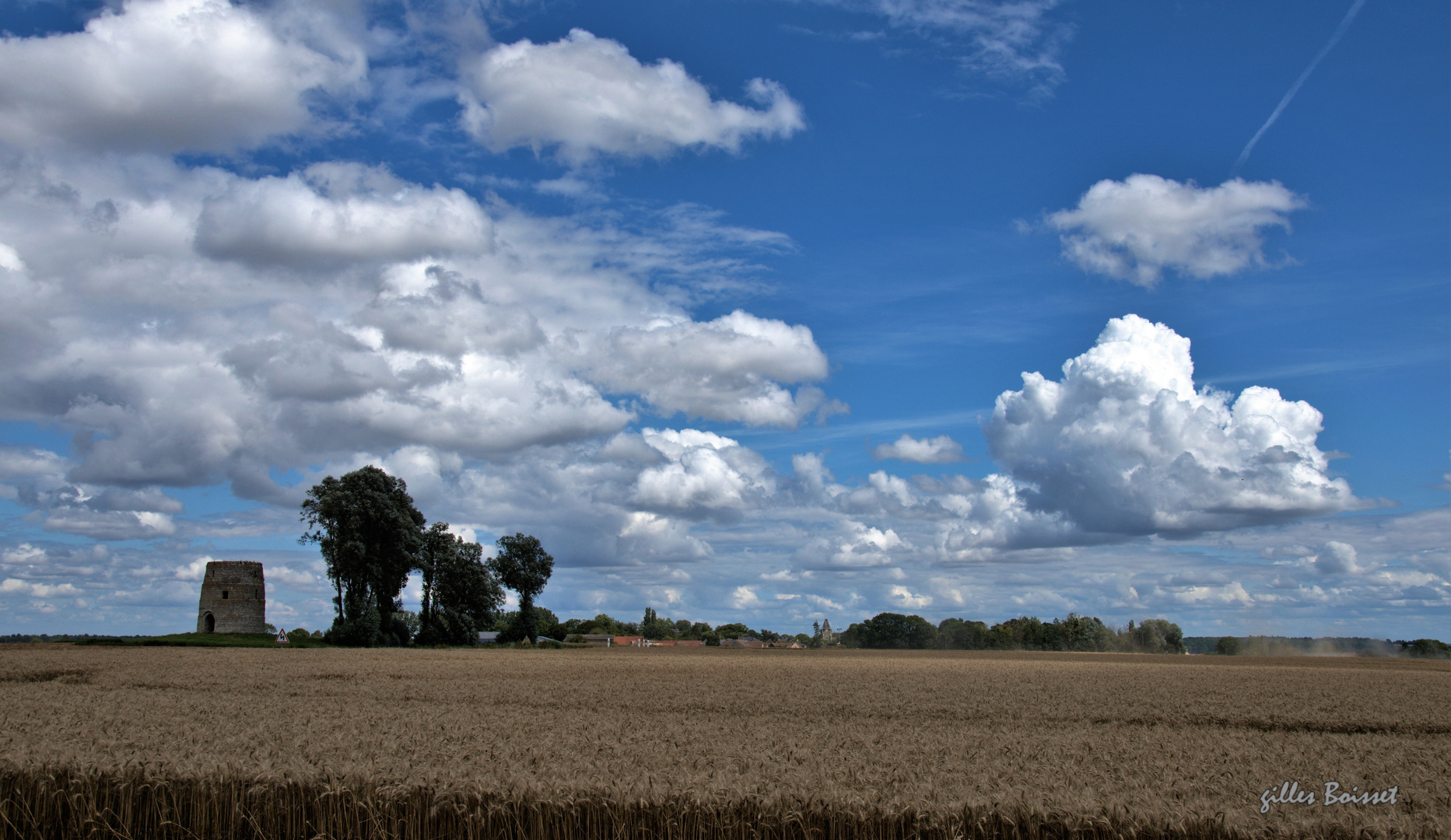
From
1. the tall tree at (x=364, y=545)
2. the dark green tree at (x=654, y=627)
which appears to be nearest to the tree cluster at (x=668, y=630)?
the dark green tree at (x=654, y=627)

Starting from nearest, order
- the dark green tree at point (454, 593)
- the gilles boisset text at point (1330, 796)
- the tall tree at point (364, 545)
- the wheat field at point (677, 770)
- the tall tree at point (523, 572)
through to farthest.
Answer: the wheat field at point (677, 770) → the gilles boisset text at point (1330, 796) → the tall tree at point (364, 545) → the dark green tree at point (454, 593) → the tall tree at point (523, 572)

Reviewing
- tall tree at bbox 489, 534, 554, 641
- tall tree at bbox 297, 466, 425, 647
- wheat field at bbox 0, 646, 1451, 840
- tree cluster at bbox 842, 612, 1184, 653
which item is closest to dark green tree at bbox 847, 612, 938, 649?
tree cluster at bbox 842, 612, 1184, 653

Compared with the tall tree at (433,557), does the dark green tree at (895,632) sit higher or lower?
lower

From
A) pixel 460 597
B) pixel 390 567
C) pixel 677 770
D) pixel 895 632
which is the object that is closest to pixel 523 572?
pixel 460 597

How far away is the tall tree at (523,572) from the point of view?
315ft

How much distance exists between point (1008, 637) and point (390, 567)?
389 feet

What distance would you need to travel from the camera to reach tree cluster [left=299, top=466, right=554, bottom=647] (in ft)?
230

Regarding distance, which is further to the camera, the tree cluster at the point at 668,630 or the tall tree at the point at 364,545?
the tree cluster at the point at 668,630

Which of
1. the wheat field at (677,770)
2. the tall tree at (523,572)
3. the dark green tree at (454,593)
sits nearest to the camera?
the wheat field at (677,770)

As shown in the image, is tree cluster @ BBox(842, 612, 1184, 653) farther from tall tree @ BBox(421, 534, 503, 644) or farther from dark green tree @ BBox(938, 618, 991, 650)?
tall tree @ BBox(421, 534, 503, 644)

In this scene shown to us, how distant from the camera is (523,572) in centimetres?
9656

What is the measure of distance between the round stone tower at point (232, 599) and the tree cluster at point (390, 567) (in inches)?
279

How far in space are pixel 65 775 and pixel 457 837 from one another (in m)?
6.05

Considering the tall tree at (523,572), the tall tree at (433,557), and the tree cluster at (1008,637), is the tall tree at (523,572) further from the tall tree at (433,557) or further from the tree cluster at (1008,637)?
the tree cluster at (1008,637)
